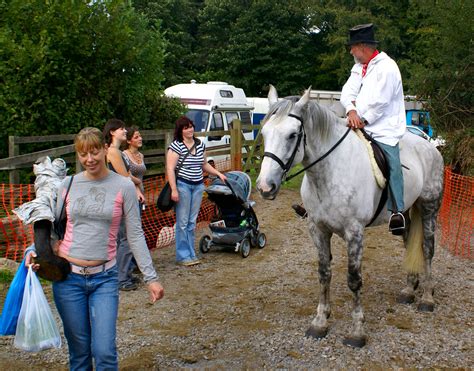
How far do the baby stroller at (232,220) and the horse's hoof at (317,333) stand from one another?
294 cm

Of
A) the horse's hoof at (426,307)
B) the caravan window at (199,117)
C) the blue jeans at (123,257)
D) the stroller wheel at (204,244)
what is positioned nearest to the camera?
the horse's hoof at (426,307)

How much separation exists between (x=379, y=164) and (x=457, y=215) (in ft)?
18.4

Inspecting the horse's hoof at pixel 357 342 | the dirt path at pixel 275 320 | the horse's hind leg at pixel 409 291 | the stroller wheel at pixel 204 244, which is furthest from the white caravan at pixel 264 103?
the horse's hoof at pixel 357 342

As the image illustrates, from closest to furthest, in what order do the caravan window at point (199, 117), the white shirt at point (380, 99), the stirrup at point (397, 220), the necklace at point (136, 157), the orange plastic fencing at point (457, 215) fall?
the white shirt at point (380, 99) → the stirrup at point (397, 220) → the necklace at point (136, 157) → the orange plastic fencing at point (457, 215) → the caravan window at point (199, 117)

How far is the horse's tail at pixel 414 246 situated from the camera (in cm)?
584

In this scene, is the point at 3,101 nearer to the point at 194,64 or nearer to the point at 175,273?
the point at 175,273

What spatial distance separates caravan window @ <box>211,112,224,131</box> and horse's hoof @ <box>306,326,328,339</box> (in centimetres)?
1155

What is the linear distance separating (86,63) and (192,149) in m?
4.10

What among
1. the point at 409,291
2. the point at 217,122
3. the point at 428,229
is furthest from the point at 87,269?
the point at 217,122

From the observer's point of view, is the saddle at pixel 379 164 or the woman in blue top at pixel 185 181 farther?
the woman in blue top at pixel 185 181

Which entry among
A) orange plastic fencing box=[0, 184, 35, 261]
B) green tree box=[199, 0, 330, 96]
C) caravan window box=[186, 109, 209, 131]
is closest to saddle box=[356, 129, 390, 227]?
orange plastic fencing box=[0, 184, 35, 261]

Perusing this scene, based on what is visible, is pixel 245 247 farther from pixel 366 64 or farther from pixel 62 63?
pixel 62 63

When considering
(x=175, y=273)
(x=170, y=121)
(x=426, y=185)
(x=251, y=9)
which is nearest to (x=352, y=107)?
(x=426, y=185)

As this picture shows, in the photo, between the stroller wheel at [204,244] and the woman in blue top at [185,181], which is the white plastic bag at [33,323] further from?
the stroller wheel at [204,244]
